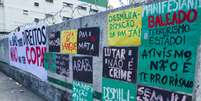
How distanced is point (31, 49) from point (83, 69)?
3837 mm

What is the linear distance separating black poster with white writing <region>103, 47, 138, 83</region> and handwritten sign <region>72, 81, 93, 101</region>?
2.38ft

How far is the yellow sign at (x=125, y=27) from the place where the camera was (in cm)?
353

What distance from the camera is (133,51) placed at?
361cm

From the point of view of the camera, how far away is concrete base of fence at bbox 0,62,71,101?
609 cm

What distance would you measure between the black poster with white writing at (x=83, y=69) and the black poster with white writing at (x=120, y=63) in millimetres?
561

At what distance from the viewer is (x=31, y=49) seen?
826cm

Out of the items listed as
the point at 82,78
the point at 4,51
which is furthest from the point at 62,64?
the point at 4,51

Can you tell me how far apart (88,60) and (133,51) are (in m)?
1.45

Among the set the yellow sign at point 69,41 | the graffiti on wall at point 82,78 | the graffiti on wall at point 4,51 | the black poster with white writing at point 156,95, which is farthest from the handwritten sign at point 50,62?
the graffiti on wall at point 4,51

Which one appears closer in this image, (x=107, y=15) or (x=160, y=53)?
(x=160, y=53)

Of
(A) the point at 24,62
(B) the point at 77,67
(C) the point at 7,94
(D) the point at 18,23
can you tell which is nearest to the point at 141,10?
(B) the point at 77,67

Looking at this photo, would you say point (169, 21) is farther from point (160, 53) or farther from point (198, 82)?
point (198, 82)

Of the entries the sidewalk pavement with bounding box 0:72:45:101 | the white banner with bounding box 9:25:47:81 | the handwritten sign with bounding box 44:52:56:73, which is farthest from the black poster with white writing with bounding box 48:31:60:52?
the sidewalk pavement with bounding box 0:72:45:101

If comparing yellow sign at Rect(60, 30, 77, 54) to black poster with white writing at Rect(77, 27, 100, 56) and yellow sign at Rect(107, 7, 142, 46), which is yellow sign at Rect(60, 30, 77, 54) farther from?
yellow sign at Rect(107, 7, 142, 46)
